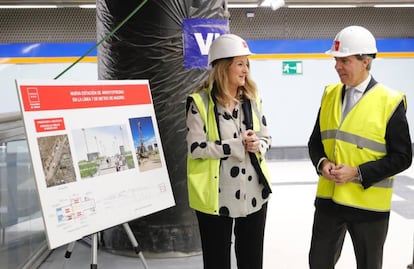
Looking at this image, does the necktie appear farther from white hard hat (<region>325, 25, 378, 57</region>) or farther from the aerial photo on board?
the aerial photo on board

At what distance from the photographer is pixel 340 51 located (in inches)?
78.1

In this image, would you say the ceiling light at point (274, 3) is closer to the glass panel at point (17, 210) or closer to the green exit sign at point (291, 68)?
the green exit sign at point (291, 68)

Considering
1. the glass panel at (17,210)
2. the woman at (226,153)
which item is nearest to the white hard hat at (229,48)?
the woman at (226,153)

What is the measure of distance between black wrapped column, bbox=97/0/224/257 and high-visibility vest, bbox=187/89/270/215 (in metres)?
1.25

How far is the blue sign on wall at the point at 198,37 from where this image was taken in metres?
3.31

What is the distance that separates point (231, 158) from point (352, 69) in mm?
679

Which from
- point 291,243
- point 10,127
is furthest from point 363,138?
point 10,127

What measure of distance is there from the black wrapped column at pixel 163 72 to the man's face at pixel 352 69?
1.57 m

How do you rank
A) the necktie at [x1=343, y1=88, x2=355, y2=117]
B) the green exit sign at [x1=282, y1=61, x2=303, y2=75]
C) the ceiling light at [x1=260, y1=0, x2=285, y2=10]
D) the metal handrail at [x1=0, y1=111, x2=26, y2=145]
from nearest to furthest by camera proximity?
the necktie at [x1=343, y1=88, x2=355, y2=117] < the metal handrail at [x1=0, y1=111, x2=26, y2=145] < the ceiling light at [x1=260, y1=0, x2=285, y2=10] < the green exit sign at [x1=282, y1=61, x2=303, y2=75]

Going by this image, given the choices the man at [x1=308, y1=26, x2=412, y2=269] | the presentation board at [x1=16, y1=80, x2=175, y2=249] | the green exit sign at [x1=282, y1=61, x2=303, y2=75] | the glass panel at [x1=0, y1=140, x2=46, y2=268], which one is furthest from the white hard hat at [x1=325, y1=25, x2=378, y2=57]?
the green exit sign at [x1=282, y1=61, x2=303, y2=75]

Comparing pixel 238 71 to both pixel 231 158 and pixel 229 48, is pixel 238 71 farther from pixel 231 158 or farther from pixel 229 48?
pixel 231 158

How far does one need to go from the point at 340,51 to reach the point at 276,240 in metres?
2.38

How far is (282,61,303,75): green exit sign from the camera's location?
8344mm

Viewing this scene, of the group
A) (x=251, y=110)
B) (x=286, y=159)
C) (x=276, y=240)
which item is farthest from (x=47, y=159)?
(x=286, y=159)
